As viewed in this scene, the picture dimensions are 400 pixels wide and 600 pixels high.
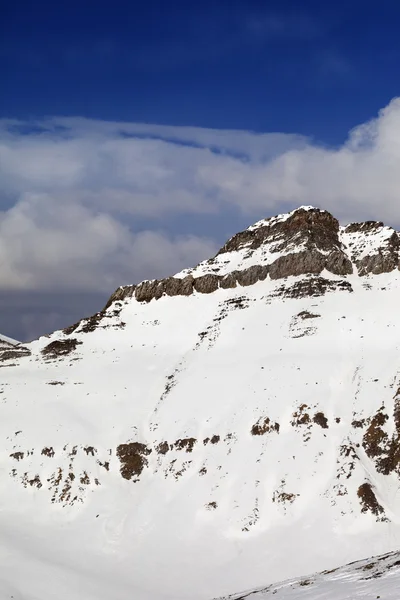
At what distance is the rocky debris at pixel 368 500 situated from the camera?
4873cm

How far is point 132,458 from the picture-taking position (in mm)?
64188

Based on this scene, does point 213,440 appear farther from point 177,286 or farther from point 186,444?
point 177,286

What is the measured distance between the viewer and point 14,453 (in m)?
64.9

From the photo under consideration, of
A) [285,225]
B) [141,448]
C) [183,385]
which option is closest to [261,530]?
[141,448]

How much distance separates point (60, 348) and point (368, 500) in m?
58.9

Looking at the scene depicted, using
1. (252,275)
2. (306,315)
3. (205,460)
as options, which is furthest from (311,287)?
(205,460)

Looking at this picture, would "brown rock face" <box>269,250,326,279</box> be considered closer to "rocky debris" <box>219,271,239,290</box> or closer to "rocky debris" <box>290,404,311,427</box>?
"rocky debris" <box>219,271,239,290</box>

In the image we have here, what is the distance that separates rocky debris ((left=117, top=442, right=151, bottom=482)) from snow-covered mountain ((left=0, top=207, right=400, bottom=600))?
152mm

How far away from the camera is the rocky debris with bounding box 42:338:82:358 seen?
91.8 metres

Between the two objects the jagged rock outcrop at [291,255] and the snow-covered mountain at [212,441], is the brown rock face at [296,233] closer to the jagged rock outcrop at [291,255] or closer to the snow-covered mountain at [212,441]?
the jagged rock outcrop at [291,255]

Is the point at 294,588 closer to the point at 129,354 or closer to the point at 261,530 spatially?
the point at 261,530

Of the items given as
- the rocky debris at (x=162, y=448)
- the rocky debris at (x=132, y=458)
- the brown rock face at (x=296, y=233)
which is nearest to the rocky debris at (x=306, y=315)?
the brown rock face at (x=296, y=233)

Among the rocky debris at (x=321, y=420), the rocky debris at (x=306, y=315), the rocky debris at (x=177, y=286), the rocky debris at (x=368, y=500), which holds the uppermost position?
the rocky debris at (x=177, y=286)

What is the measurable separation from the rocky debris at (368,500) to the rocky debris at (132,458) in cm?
2475
